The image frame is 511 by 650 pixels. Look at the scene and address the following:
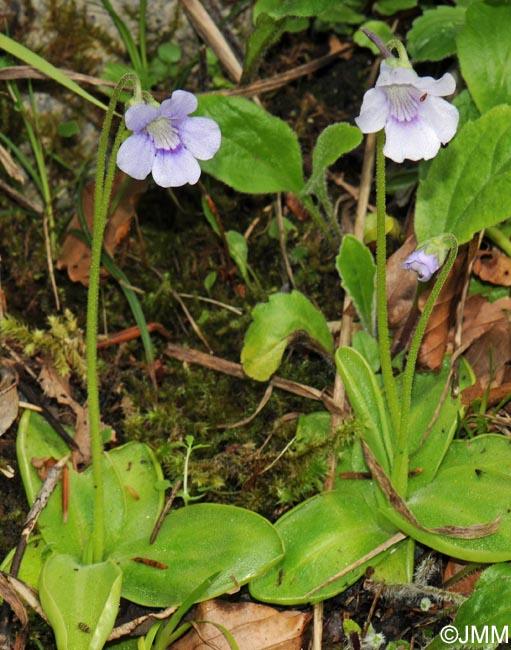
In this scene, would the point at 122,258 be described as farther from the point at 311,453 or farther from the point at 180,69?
the point at 311,453

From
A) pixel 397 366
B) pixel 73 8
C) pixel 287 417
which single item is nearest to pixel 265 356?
pixel 287 417

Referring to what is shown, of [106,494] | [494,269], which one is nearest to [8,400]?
[106,494]

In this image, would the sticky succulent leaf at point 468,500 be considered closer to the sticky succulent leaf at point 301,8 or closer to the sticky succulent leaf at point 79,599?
the sticky succulent leaf at point 79,599

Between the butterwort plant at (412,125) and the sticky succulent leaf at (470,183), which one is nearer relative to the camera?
the butterwort plant at (412,125)

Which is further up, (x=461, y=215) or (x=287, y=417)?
(x=461, y=215)

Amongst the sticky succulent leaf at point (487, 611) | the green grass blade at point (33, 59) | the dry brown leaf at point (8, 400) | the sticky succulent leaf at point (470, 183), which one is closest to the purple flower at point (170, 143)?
the green grass blade at point (33, 59)

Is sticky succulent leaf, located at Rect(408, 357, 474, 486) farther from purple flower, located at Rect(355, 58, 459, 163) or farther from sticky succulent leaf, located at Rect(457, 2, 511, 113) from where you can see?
sticky succulent leaf, located at Rect(457, 2, 511, 113)
